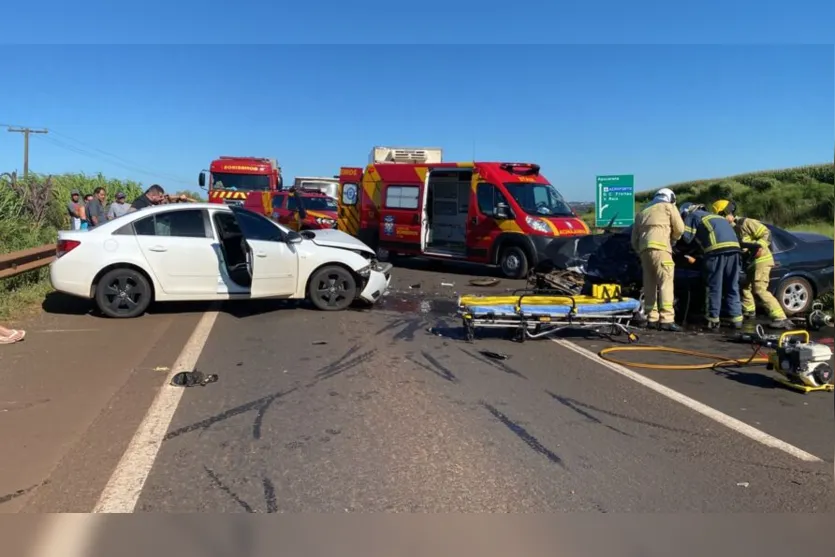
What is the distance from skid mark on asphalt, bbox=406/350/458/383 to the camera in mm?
6016

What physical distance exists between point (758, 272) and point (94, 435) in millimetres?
8210

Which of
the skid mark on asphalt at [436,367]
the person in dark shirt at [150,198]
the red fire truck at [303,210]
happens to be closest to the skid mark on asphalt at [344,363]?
the skid mark on asphalt at [436,367]

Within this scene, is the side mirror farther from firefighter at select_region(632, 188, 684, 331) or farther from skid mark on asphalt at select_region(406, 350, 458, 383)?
skid mark on asphalt at select_region(406, 350, 458, 383)

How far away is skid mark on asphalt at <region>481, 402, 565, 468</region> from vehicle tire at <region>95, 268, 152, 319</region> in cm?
552

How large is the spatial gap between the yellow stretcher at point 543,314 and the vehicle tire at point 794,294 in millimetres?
3087

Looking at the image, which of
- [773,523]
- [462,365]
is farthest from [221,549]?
[462,365]

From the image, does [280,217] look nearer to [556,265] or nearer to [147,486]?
[556,265]

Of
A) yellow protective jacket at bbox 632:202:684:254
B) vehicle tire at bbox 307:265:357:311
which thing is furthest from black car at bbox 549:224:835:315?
vehicle tire at bbox 307:265:357:311

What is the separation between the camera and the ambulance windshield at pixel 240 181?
24188 mm

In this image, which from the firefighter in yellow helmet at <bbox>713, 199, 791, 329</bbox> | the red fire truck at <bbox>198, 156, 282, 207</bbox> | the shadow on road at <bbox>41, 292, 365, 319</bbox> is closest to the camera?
the firefighter in yellow helmet at <bbox>713, 199, 791, 329</bbox>

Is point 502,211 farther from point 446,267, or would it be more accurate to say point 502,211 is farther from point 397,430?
point 397,430

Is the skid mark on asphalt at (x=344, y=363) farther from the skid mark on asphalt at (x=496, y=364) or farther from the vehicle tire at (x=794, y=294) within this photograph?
the vehicle tire at (x=794, y=294)

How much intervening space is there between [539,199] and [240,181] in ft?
46.8

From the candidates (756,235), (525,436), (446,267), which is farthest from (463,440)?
(446,267)
